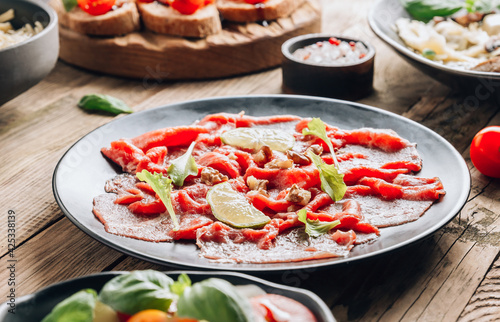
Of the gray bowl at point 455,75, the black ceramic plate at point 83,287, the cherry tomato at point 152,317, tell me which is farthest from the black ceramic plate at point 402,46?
the cherry tomato at point 152,317

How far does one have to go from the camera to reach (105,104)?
345 cm

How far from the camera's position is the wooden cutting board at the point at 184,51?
3785mm

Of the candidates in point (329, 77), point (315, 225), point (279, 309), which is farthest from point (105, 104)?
point (279, 309)

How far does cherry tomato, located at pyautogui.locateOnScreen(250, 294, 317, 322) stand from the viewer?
135 cm

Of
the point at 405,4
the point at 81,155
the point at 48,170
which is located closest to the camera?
the point at 81,155

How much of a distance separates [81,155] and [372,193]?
1.28 meters

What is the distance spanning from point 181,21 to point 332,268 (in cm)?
241

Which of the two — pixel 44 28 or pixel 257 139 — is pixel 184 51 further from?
pixel 257 139

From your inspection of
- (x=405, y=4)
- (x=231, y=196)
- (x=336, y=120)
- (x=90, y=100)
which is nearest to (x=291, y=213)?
(x=231, y=196)

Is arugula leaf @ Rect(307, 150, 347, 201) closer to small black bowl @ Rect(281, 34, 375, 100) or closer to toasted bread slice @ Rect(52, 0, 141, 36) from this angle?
small black bowl @ Rect(281, 34, 375, 100)

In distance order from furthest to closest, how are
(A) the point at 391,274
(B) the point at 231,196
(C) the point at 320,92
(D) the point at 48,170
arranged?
(C) the point at 320,92 < (D) the point at 48,170 < (B) the point at 231,196 < (A) the point at 391,274

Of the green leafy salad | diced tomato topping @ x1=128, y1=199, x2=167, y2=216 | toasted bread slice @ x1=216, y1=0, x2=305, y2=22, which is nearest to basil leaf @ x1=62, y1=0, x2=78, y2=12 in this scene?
toasted bread slice @ x1=216, y1=0, x2=305, y2=22

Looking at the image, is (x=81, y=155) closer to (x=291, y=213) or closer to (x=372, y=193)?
(x=291, y=213)

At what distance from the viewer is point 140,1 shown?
4.01 m
